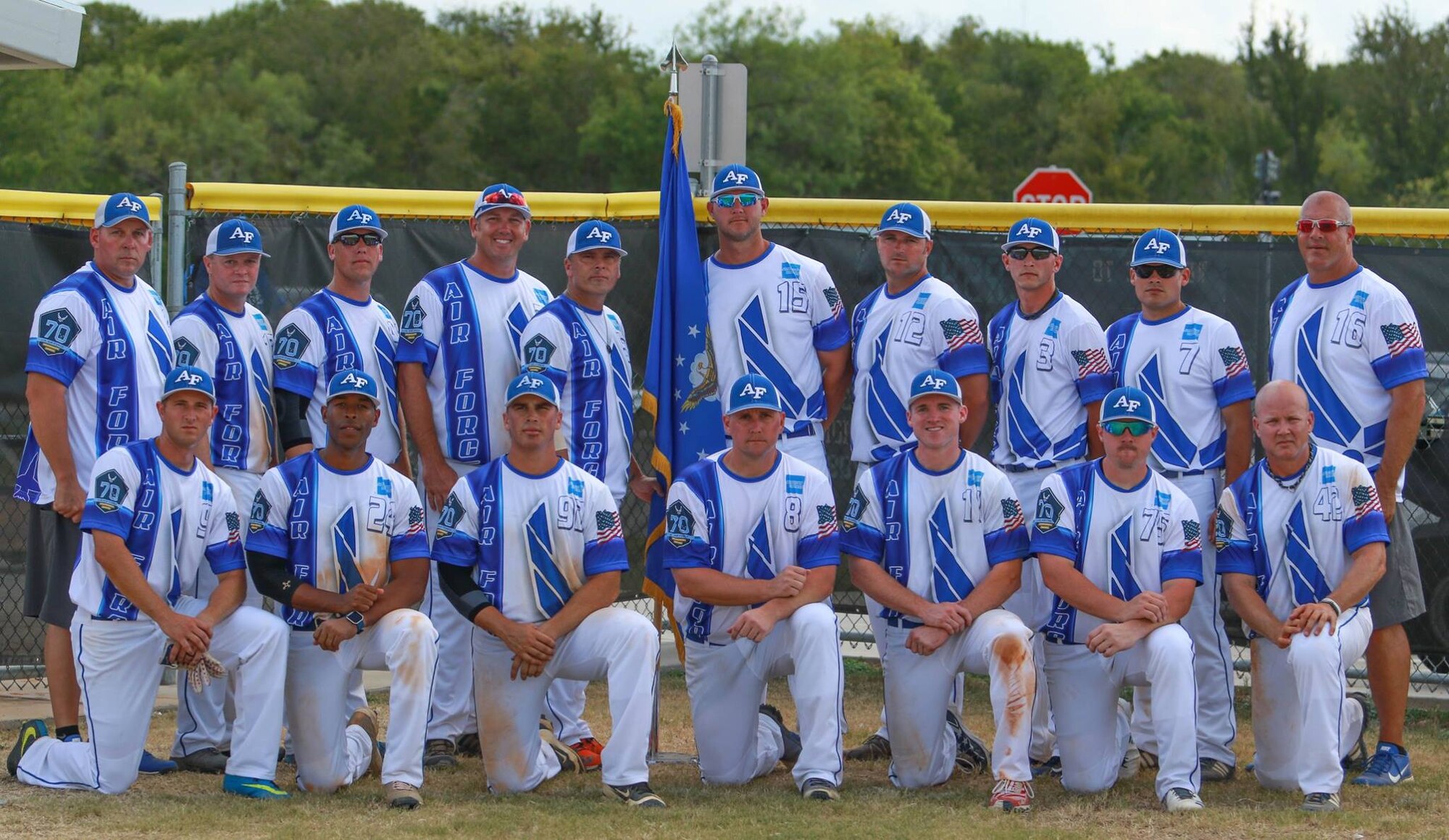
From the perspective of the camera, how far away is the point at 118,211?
261 inches

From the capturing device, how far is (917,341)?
22.6ft

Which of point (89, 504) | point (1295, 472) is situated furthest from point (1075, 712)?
point (89, 504)

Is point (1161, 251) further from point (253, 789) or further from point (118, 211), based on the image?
point (118, 211)

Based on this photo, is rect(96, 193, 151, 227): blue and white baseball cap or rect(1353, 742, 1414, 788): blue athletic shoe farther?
rect(96, 193, 151, 227): blue and white baseball cap

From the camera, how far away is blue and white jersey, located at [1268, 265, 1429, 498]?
21.5 feet

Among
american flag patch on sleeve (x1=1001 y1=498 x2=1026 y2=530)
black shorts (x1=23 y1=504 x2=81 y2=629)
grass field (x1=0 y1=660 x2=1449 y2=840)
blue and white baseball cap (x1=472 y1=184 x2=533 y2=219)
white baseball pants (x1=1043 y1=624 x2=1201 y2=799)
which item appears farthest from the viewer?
blue and white baseball cap (x1=472 y1=184 x2=533 y2=219)

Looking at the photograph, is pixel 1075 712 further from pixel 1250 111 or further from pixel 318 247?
pixel 1250 111

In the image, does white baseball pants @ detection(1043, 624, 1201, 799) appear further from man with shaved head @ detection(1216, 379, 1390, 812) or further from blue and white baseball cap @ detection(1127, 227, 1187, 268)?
blue and white baseball cap @ detection(1127, 227, 1187, 268)

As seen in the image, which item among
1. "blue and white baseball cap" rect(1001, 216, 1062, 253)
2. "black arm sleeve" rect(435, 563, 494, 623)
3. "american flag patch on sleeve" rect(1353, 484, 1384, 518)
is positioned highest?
"blue and white baseball cap" rect(1001, 216, 1062, 253)

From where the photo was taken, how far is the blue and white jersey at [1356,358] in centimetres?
655

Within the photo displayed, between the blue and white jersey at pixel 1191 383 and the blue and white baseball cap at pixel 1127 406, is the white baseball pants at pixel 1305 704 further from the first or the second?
the blue and white baseball cap at pixel 1127 406

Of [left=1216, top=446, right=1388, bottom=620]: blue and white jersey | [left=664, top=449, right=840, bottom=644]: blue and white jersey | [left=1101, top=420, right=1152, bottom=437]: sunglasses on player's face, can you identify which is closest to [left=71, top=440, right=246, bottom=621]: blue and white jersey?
[left=664, top=449, right=840, bottom=644]: blue and white jersey

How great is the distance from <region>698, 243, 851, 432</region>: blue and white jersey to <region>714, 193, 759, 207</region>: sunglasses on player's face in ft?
0.86

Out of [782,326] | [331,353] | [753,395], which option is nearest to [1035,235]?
[782,326]
